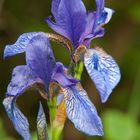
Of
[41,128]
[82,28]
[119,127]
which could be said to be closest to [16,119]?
[41,128]

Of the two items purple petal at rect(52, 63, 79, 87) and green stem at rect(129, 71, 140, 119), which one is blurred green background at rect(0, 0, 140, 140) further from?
purple petal at rect(52, 63, 79, 87)

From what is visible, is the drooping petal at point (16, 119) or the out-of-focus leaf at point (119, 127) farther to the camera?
the out-of-focus leaf at point (119, 127)

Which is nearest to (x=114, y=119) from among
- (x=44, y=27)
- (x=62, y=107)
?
(x=44, y=27)

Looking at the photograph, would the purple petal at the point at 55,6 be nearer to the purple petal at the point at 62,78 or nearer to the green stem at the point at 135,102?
the purple petal at the point at 62,78

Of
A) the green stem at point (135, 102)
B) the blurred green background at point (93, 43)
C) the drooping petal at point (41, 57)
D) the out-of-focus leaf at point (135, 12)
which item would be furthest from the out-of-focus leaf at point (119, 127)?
the drooping petal at point (41, 57)

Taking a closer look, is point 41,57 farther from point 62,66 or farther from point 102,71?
point 102,71

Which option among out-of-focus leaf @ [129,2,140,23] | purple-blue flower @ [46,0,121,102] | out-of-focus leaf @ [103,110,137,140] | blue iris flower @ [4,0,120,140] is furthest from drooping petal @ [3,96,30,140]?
out-of-focus leaf @ [129,2,140,23]
